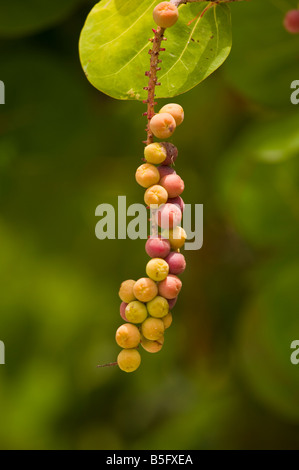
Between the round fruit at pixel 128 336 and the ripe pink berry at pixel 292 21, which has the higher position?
the ripe pink berry at pixel 292 21

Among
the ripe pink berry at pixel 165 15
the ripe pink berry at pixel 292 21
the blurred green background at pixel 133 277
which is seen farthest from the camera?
the blurred green background at pixel 133 277

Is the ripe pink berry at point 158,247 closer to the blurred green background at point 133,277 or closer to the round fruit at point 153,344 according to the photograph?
the round fruit at point 153,344

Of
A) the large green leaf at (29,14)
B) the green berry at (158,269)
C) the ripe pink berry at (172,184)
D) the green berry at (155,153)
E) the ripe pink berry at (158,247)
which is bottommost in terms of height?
the green berry at (158,269)

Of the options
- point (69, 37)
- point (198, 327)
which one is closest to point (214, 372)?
point (198, 327)

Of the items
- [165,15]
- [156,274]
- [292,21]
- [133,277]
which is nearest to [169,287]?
[156,274]

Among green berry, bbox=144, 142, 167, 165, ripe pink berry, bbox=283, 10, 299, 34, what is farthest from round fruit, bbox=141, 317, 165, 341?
ripe pink berry, bbox=283, 10, 299, 34

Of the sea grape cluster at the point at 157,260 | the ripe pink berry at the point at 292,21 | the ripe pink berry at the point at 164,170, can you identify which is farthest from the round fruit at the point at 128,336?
the ripe pink berry at the point at 292,21
